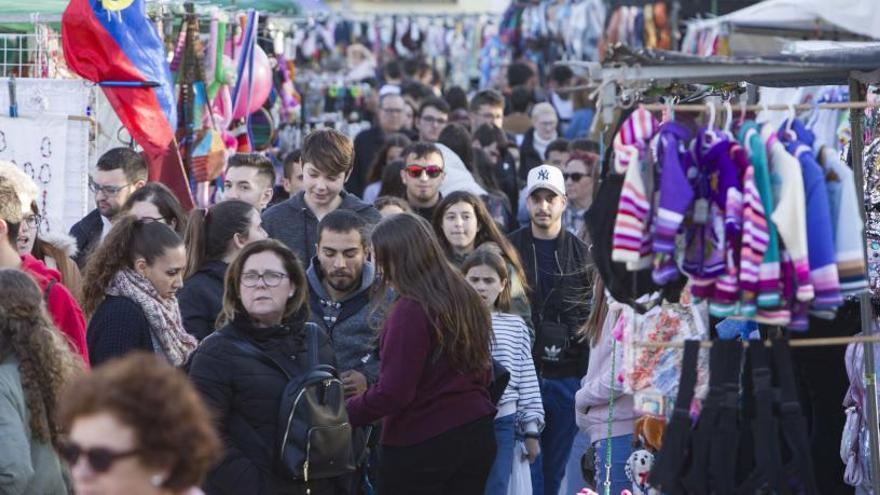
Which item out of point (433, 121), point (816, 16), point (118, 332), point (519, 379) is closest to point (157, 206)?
point (118, 332)

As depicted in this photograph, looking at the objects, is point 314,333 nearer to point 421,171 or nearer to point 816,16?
point 421,171

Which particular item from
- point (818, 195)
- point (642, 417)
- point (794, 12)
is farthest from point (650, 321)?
point (794, 12)

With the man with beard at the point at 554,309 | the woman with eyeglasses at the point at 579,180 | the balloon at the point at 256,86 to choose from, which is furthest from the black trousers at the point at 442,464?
the balloon at the point at 256,86

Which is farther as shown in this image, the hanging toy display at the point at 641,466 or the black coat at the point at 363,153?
the black coat at the point at 363,153

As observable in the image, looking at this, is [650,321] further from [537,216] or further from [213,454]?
[537,216]

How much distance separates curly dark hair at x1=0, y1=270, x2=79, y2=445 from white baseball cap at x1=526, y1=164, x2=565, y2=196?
3.64 metres

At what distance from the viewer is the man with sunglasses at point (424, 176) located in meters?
8.63

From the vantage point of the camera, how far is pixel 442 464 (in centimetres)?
605

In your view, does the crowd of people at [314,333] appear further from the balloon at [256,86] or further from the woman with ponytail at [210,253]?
the balloon at [256,86]

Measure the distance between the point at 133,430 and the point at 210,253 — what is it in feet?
11.8

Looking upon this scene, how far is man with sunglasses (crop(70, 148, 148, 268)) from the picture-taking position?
26.3ft

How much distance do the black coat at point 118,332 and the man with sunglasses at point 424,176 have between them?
9.36ft

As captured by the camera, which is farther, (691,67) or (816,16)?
(816,16)

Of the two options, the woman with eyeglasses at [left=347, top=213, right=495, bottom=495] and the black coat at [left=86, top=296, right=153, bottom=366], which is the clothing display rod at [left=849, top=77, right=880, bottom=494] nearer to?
the woman with eyeglasses at [left=347, top=213, right=495, bottom=495]
